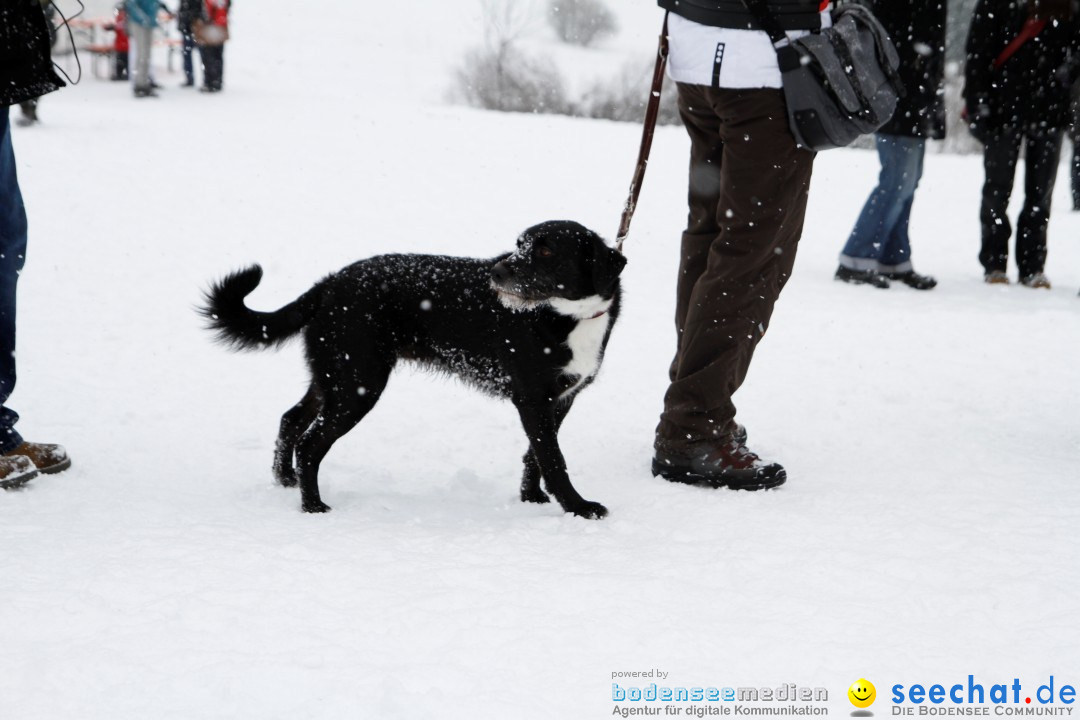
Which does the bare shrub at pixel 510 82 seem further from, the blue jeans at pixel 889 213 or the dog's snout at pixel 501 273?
the dog's snout at pixel 501 273

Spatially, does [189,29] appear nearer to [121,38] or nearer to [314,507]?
[121,38]

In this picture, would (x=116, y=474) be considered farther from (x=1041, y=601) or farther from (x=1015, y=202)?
(x=1015, y=202)

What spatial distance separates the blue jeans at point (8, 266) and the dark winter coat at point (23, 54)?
0.56 ft

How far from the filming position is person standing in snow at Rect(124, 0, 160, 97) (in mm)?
12805

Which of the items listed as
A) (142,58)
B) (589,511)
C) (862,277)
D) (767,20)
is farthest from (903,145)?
(142,58)

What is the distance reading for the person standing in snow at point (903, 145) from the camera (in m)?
6.19

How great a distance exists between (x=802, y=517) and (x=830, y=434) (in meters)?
1.03

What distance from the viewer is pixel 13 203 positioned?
10.4ft

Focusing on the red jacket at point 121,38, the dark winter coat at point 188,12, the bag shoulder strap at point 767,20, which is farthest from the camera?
the red jacket at point 121,38

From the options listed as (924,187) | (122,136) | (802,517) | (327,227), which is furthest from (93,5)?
(802,517)

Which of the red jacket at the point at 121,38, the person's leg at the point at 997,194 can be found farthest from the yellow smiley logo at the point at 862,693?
the red jacket at the point at 121,38

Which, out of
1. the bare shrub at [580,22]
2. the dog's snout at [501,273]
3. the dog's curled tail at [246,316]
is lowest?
the dog's curled tail at [246,316]

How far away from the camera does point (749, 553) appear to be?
9.02 feet

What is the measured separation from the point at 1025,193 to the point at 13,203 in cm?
639
